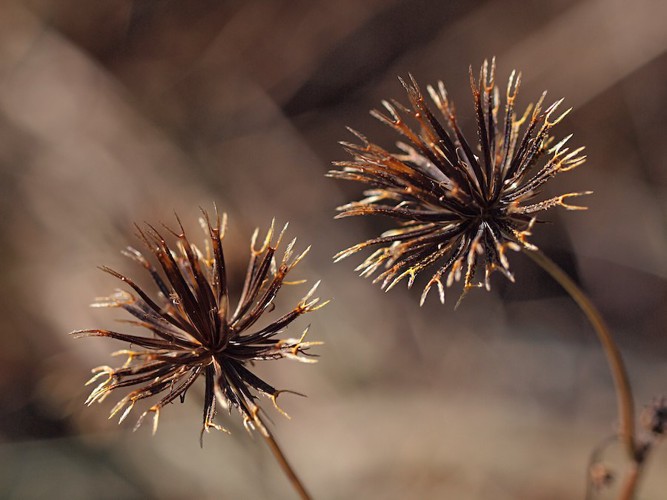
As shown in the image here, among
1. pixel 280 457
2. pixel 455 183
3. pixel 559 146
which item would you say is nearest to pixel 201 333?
pixel 280 457

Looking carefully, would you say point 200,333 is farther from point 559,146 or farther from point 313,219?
point 313,219

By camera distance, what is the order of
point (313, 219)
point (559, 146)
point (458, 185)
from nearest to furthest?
point (559, 146), point (458, 185), point (313, 219)

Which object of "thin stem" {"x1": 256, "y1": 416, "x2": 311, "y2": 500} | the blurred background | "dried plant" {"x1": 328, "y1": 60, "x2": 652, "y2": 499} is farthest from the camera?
the blurred background

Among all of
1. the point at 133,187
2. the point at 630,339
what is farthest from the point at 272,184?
the point at 630,339

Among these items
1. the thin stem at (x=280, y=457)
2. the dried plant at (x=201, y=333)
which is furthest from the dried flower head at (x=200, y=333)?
the thin stem at (x=280, y=457)

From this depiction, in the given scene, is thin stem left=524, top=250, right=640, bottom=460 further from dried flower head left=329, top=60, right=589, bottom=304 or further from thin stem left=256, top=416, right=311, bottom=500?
thin stem left=256, top=416, right=311, bottom=500

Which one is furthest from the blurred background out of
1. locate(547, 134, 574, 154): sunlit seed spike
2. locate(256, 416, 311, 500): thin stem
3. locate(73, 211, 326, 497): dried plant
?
locate(547, 134, 574, 154): sunlit seed spike

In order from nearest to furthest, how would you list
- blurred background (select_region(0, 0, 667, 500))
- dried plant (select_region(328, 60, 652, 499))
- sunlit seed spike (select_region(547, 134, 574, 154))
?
sunlit seed spike (select_region(547, 134, 574, 154)) < dried plant (select_region(328, 60, 652, 499)) < blurred background (select_region(0, 0, 667, 500))
